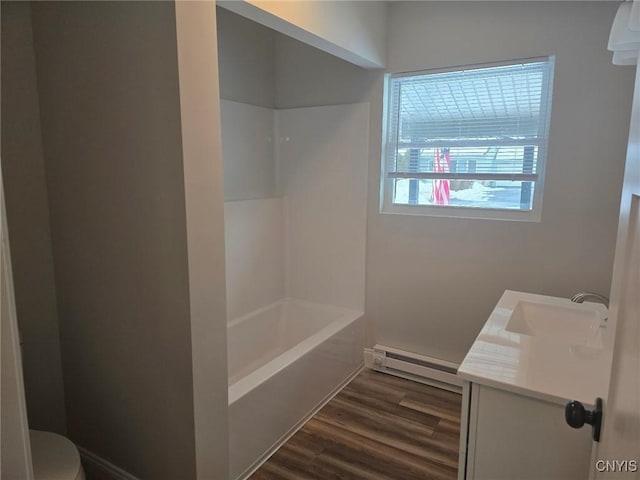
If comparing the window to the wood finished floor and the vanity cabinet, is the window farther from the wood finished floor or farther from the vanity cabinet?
the vanity cabinet

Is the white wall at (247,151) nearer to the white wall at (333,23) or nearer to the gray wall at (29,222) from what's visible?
the white wall at (333,23)

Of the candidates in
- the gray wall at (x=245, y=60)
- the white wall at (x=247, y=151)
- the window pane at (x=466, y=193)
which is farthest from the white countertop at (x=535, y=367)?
the gray wall at (x=245, y=60)

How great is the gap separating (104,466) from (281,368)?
943 millimetres

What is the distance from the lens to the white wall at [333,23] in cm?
174

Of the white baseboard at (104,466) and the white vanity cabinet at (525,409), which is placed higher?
the white vanity cabinet at (525,409)

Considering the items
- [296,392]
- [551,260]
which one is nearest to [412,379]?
[296,392]

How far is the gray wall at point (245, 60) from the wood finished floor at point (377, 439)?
214 centimetres

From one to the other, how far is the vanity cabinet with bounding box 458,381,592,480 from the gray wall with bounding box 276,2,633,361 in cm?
139

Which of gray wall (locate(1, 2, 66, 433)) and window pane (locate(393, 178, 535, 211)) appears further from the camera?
window pane (locate(393, 178, 535, 211))

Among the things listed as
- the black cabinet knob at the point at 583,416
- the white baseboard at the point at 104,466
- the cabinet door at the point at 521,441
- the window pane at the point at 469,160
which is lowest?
the white baseboard at the point at 104,466

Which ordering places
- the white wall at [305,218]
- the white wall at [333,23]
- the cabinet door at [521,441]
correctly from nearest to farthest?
the cabinet door at [521,441]
the white wall at [333,23]
the white wall at [305,218]

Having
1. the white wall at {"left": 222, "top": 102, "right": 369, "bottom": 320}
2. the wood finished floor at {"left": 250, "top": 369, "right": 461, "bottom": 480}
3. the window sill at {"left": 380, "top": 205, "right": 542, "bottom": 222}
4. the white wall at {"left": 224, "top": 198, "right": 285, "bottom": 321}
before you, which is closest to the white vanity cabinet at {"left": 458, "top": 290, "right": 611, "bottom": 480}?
the wood finished floor at {"left": 250, "top": 369, "right": 461, "bottom": 480}

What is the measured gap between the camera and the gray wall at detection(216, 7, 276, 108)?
2.64m

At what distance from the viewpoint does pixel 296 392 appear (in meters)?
2.31
